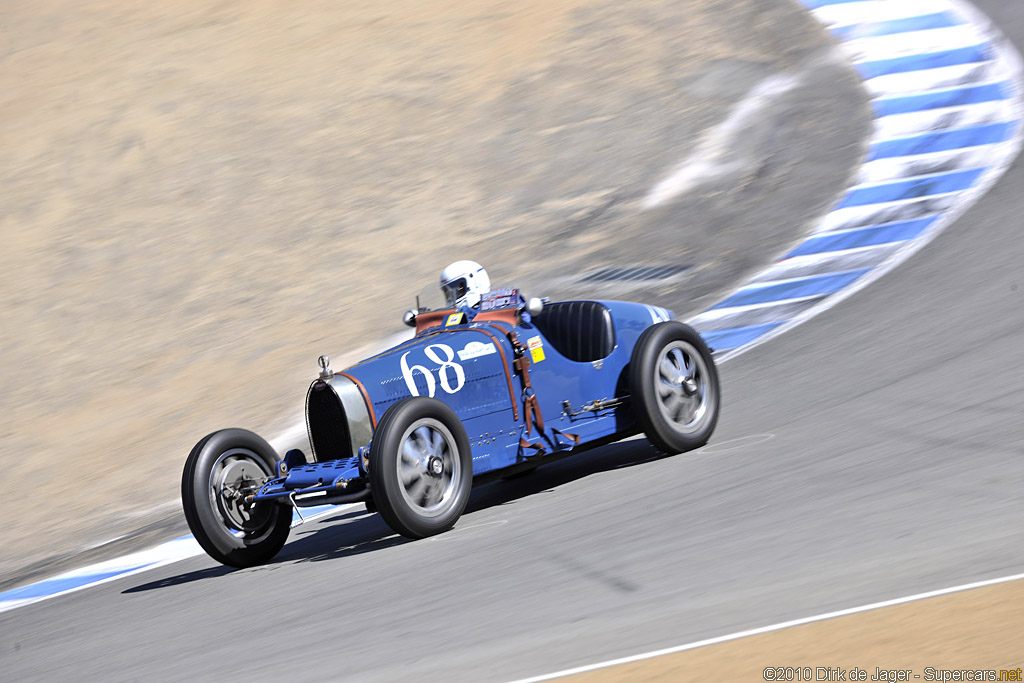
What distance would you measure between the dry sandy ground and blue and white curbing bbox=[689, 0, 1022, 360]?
590cm

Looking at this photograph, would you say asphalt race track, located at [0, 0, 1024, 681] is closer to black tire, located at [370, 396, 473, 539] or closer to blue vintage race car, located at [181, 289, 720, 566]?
black tire, located at [370, 396, 473, 539]

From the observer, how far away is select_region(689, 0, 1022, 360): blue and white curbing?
1088cm

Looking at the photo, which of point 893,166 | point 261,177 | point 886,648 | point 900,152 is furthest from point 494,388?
point 261,177

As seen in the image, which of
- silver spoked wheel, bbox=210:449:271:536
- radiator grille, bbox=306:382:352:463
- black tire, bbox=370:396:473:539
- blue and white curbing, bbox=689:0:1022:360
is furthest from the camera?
blue and white curbing, bbox=689:0:1022:360

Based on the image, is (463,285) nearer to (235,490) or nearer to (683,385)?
(683,385)

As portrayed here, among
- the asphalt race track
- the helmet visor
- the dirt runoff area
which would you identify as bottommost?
the asphalt race track

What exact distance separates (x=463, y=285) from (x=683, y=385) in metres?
1.56

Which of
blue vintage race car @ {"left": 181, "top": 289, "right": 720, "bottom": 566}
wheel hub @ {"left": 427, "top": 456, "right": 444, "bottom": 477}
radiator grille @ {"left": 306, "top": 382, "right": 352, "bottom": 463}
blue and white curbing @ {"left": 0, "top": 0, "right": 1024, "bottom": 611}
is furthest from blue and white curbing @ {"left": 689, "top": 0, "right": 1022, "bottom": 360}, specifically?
radiator grille @ {"left": 306, "top": 382, "right": 352, "bottom": 463}

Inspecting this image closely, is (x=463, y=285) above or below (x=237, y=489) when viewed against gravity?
above

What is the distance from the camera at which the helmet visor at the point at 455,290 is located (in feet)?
26.0

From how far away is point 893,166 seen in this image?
44.8 feet

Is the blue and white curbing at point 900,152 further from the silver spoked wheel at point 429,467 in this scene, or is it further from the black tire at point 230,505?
the black tire at point 230,505

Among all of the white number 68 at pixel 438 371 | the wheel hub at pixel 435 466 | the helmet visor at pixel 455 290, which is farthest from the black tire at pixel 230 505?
the helmet visor at pixel 455 290

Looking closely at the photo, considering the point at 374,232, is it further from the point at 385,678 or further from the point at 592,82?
the point at 385,678
